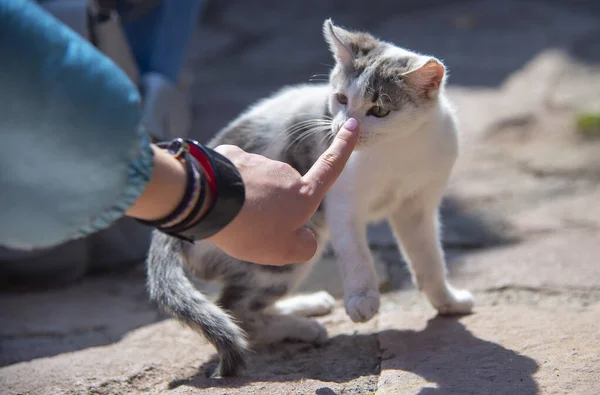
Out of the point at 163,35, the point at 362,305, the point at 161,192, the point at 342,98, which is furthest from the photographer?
the point at 163,35

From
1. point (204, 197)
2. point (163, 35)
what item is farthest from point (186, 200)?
point (163, 35)

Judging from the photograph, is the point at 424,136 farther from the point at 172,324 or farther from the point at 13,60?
the point at 13,60

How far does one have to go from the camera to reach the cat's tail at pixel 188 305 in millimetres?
1887

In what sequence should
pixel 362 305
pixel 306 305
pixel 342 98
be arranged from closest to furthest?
pixel 362 305 → pixel 342 98 → pixel 306 305

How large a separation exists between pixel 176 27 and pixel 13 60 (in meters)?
2.78

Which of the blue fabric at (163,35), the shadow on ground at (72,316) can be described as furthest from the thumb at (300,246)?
the blue fabric at (163,35)

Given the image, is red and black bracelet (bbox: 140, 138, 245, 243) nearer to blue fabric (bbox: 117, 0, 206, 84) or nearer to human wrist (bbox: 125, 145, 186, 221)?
human wrist (bbox: 125, 145, 186, 221)

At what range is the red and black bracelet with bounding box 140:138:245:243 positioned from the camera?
1325 mm

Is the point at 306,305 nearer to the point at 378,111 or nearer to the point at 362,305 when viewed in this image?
the point at 362,305

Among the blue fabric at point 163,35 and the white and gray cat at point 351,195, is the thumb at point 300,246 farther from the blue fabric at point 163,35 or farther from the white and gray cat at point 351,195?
the blue fabric at point 163,35

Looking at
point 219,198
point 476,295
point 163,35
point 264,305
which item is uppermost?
point 163,35

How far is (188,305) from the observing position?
196cm

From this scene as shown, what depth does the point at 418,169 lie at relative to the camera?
210 cm

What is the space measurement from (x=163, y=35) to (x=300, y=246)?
2629 millimetres
